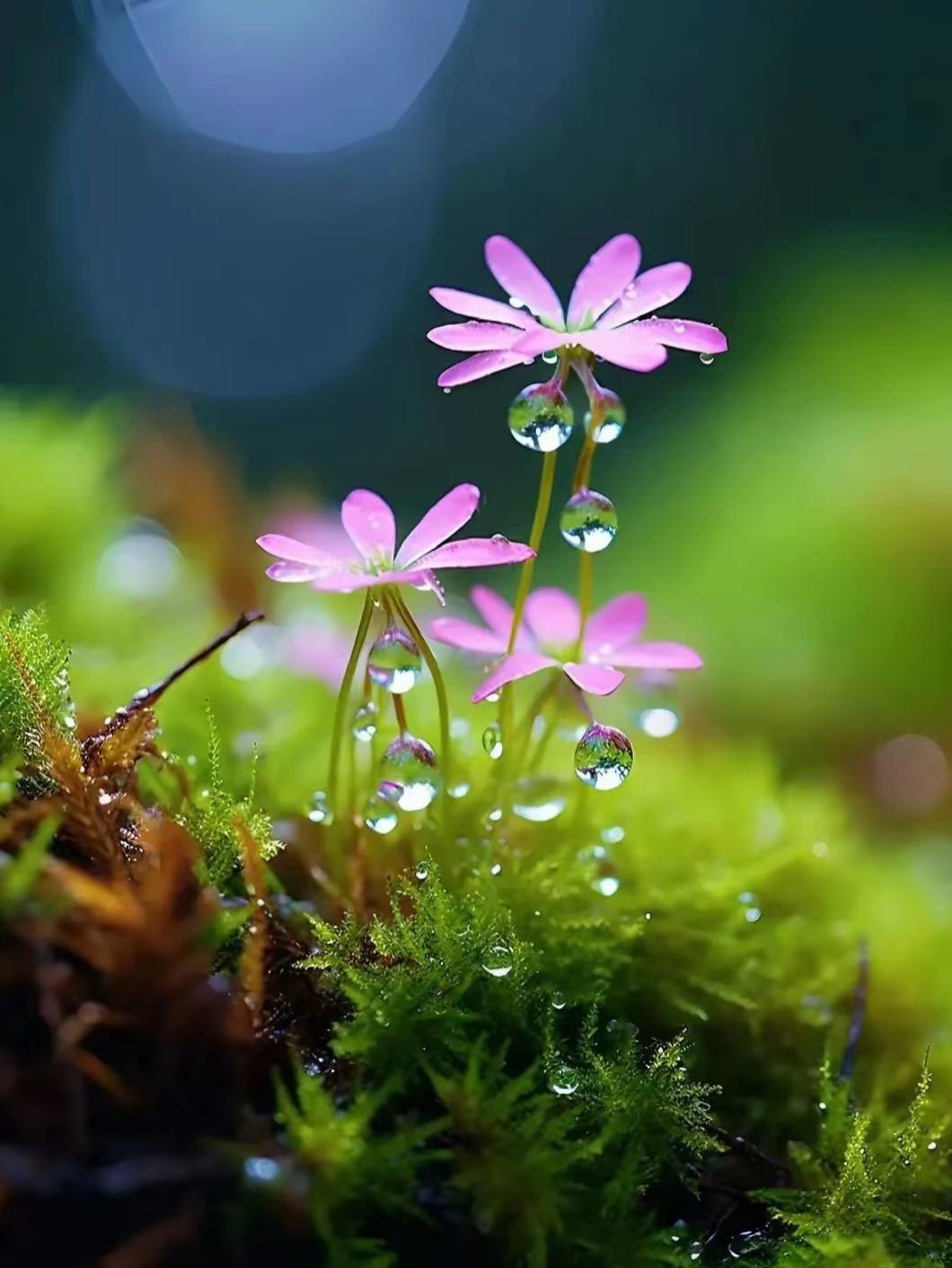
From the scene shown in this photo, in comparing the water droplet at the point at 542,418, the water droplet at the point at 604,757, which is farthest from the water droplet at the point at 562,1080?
the water droplet at the point at 542,418

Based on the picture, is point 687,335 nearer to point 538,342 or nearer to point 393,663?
point 538,342

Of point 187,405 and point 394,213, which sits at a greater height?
point 394,213

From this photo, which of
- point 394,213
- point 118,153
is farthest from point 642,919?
point 118,153

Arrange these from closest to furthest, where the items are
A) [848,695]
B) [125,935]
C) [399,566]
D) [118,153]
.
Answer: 1. [125,935]
2. [399,566]
3. [848,695]
4. [118,153]

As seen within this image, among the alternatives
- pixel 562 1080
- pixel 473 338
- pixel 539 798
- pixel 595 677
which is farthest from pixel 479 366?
pixel 562 1080

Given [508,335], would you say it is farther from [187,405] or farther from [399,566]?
[187,405]

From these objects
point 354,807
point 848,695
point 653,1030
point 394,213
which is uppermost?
point 394,213

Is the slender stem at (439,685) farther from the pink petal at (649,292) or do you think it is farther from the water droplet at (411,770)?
the pink petal at (649,292)
